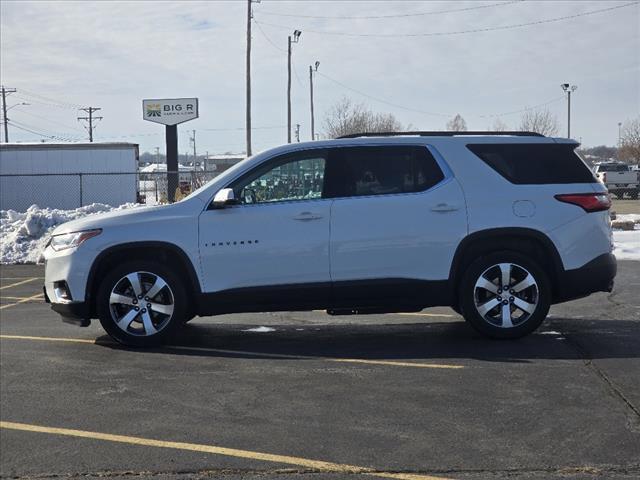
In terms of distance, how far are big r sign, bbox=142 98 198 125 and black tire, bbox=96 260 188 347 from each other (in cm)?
2326

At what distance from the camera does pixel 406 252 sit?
7.02 metres

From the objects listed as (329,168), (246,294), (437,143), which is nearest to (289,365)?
(246,294)

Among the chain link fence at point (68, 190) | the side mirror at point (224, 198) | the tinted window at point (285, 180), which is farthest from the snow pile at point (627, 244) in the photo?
the chain link fence at point (68, 190)

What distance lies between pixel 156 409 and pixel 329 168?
9.23 feet

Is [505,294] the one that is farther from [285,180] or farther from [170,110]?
[170,110]

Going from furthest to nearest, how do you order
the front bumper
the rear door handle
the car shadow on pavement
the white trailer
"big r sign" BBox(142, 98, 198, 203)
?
the white trailer, "big r sign" BBox(142, 98, 198, 203), the front bumper, the rear door handle, the car shadow on pavement

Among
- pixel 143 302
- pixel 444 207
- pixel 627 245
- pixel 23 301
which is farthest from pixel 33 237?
pixel 444 207

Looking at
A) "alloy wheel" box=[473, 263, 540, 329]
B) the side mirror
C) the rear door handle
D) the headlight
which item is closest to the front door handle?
the side mirror

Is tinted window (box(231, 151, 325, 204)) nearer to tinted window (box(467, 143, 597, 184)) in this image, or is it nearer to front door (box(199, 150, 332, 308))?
front door (box(199, 150, 332, 308))

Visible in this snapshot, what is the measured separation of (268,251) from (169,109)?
977 inches

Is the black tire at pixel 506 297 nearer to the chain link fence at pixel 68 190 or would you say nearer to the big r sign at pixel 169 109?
the big r sign at pixel 169 109

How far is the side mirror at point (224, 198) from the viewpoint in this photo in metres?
6.95

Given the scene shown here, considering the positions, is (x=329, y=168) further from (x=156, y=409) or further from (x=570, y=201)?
(x=156, y=409)

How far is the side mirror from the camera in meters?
6.95
